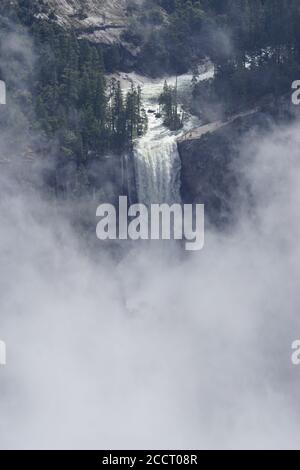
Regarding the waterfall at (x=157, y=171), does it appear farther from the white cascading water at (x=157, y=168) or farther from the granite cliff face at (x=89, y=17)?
the granite cliff face at (x=89, y=17)

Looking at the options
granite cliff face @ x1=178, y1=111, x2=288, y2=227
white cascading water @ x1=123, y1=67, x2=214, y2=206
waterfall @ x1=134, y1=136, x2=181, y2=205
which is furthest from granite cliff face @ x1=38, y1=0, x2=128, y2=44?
granite cliff face @ x1=178, y1=111, x2=288, y2=227

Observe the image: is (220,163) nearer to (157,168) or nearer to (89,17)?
(157,168)

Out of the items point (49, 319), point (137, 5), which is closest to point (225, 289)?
point (49, 319)

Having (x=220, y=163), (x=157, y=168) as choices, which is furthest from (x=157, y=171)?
(x=220, y=163)

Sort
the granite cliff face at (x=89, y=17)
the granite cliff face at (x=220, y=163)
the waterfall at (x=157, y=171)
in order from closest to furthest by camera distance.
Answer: the granite cliff face at (x=220, y=163) < the waterfall at (x=157, y=171) < the granite cliff face at (x=89, y=17)

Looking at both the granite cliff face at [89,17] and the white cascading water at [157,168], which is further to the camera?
the granite cliff face at [89,17]

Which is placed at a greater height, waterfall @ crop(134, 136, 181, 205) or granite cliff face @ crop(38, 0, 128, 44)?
granite cliff face @ crop(38, 0, 128, 44)

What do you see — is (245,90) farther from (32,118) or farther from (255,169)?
(32,118)

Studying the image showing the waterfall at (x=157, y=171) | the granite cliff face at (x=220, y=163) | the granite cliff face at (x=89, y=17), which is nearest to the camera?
the granite cliff face at (x=220, y=163)

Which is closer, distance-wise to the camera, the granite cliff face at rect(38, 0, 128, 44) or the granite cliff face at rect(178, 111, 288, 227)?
the granite cliff face at rect(178, 111, 288, 227)

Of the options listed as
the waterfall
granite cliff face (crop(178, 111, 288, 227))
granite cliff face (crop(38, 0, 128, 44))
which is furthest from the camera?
granite cliff face (crop(38, 0, 128, 44))

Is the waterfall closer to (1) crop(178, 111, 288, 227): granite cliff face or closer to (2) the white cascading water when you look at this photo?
(2) the white cascading water

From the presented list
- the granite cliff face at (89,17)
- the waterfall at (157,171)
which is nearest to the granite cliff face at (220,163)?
the waterfall at (157,171)

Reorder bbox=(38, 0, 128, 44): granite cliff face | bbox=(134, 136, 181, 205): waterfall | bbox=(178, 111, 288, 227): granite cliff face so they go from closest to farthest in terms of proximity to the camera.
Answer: bbox=(178, 111, 288, 227): granite cliff face, bbox=(134, 136, 181, 205): waterfall, bbox=(38, 0, 128, 44): granite cliff face
